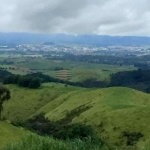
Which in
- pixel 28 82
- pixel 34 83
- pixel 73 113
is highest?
pixel 28 82

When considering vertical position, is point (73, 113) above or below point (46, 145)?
below

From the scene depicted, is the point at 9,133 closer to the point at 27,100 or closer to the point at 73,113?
the point at 73,113

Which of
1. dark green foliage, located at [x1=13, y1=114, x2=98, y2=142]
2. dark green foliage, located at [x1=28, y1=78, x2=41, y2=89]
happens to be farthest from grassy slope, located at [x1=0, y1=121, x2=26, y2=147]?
dark green foliage, located at [x1=28, y1=78, x2=41, y2=89]

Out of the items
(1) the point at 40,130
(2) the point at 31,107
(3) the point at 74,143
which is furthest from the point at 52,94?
(3) the point at 74,143

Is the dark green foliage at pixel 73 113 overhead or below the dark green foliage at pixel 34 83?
below

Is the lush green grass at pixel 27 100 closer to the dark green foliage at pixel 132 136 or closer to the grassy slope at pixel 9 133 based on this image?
the grassy slope at pixel 9 133

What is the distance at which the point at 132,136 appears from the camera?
68750mm

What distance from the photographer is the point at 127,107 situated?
86688 millimetres

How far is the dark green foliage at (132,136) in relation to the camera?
218 ft

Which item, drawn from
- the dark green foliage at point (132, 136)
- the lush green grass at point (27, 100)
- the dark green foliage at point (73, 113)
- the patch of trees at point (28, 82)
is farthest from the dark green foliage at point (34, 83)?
the dark green foliage at point (132, 136)

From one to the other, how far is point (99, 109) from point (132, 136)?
890 inches

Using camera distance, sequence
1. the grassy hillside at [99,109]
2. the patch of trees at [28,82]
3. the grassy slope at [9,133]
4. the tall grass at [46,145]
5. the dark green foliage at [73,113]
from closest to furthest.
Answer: the tall grass at [46,145] < the grassy slope at [9,133] < the grassy hillside at [99,109] < the dark green foliage at [73,113] < the patch of trees at [28,82]

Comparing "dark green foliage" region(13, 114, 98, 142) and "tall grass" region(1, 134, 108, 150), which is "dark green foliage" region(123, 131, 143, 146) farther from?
"tall grass" region(1, 134, 108, 150)

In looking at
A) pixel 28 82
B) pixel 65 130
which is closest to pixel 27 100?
pixel 28 82
